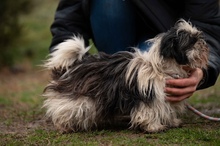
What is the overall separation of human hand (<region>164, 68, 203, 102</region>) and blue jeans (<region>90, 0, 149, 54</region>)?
716mm

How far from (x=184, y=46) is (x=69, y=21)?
148cm

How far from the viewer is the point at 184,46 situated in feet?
9.41

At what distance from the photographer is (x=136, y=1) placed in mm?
3609

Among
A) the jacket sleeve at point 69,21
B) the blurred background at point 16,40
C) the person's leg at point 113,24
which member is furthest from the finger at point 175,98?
the blurred background at point 16,40

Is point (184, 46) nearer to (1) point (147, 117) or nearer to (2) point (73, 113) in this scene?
(1) point (147, 117)

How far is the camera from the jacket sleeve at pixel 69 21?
398 cm

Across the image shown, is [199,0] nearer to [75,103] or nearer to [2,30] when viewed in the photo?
[75,103]

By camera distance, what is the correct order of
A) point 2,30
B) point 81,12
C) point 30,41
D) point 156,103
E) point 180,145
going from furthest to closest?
point 30,41
point 2,30
point 81,12
point 156,103
point 180,145

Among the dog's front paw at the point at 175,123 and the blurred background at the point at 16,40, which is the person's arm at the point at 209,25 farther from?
the blurred background at the point at 16,40

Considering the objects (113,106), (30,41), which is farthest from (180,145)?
(30,41)

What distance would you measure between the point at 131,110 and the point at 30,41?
26.2 ft

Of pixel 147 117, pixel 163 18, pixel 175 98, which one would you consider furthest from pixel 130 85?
pixel 163 18

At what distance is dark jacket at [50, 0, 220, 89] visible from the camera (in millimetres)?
3412

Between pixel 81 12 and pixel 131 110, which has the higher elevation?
pixel 81 12
